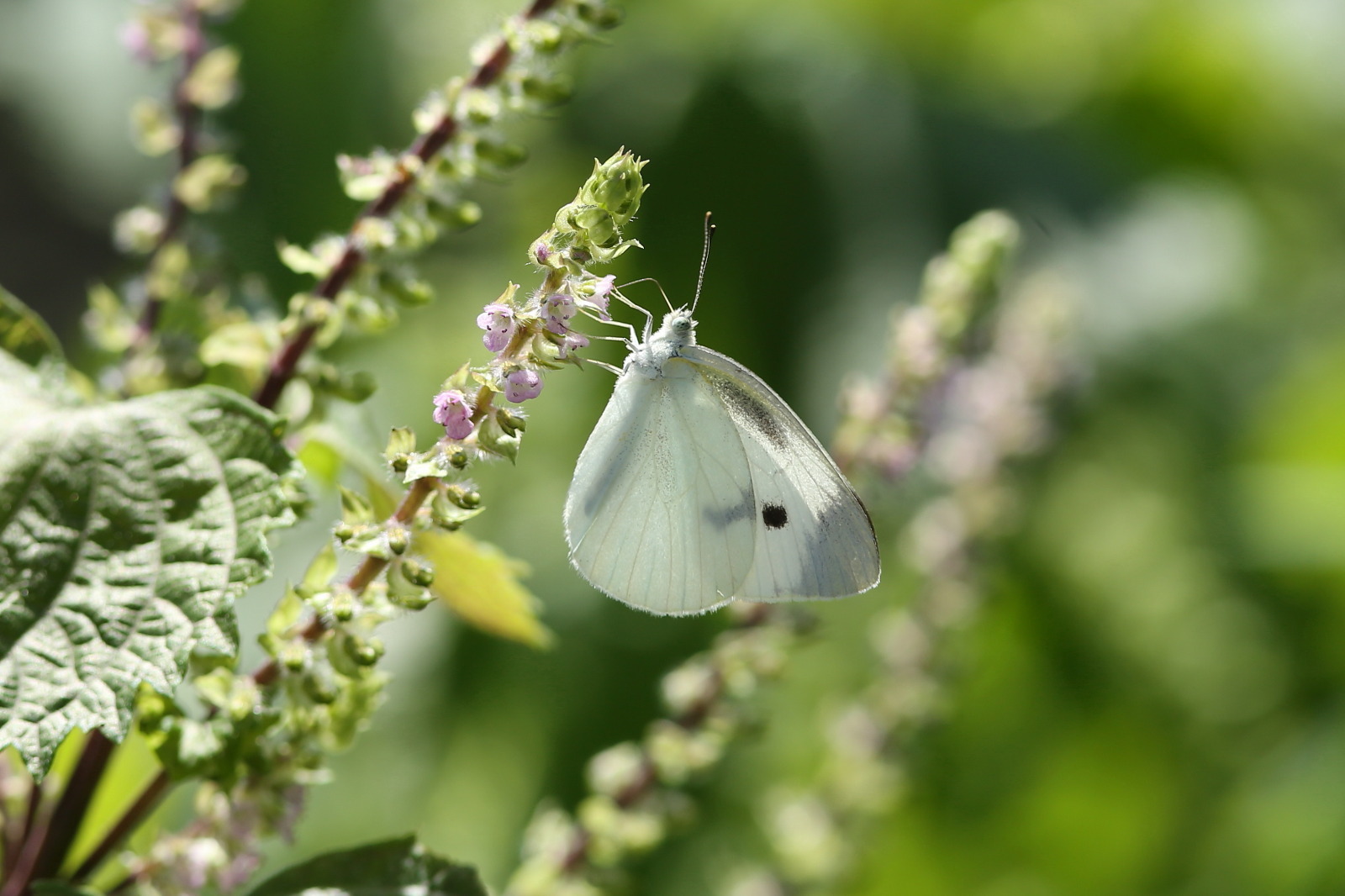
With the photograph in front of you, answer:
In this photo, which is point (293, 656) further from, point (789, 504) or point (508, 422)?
point (789, 504)

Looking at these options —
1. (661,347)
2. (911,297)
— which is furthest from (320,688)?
(911,297)

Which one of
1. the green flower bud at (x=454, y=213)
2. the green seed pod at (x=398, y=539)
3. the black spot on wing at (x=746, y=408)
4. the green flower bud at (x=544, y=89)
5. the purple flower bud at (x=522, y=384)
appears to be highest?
the black spot on wing at (x=746, y=408)

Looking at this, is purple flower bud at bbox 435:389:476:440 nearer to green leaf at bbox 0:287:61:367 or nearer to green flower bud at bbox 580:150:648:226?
green flower bud at bbox 580:150:648:226

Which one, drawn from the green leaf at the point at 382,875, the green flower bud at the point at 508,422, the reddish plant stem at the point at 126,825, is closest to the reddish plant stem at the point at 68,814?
the reddish plant stem at the point at 126,825

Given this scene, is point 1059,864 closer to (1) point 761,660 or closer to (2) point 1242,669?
(2) point 1242,669

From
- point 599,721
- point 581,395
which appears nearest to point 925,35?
point 581,395

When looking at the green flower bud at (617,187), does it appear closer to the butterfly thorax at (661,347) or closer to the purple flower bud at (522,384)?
the purple flower bud at (522,384)

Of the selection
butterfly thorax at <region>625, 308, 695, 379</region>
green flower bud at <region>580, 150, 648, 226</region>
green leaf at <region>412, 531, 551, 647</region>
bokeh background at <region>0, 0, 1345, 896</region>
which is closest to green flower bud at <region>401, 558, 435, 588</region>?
green leaf at <region>412, 531, 551, 647</region>

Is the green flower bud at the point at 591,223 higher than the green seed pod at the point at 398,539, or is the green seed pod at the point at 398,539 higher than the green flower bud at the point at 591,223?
the green flower bud at the point at 591,223
